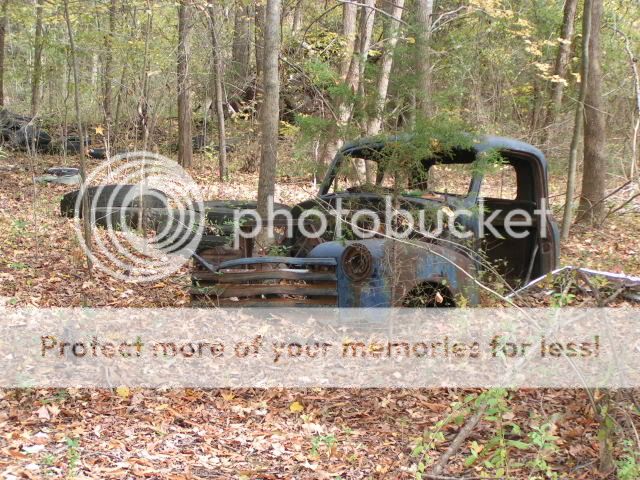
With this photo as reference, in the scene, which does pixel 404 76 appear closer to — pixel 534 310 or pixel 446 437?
pixel 534 310

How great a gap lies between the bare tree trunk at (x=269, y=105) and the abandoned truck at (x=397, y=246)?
688 mm

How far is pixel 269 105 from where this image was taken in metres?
6.81

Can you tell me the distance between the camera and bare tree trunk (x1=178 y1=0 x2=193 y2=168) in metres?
12.0

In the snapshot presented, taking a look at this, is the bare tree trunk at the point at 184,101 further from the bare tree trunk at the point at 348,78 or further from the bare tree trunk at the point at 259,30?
the bare tree trunk at the point at 348,78

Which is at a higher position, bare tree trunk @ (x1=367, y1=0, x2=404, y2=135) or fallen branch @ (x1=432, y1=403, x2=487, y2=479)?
bare tree trunk @ (x1=367, y1=0, x2=404, y2=135)

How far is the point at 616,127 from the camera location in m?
15.8

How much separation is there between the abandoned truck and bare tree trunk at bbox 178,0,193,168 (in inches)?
271

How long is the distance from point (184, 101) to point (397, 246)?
1149 cm

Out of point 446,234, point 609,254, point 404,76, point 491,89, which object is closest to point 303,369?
point 446,234

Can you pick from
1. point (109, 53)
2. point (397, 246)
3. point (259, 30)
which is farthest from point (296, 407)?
point (259, 30)

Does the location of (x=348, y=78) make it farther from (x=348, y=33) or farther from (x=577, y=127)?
(x=577, y=127)

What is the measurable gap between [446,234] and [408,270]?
2.23 feet

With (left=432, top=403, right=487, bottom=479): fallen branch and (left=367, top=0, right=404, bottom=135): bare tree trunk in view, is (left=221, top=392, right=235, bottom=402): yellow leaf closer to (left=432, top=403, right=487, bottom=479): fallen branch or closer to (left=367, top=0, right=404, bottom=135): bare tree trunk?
(left=432, top=403, right=487, bottom=479): fallen branch

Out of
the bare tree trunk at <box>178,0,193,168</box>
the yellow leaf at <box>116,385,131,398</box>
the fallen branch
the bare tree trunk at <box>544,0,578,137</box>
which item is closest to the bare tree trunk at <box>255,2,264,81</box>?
the bare tree trunk at <box>178,0,193,168</box>
